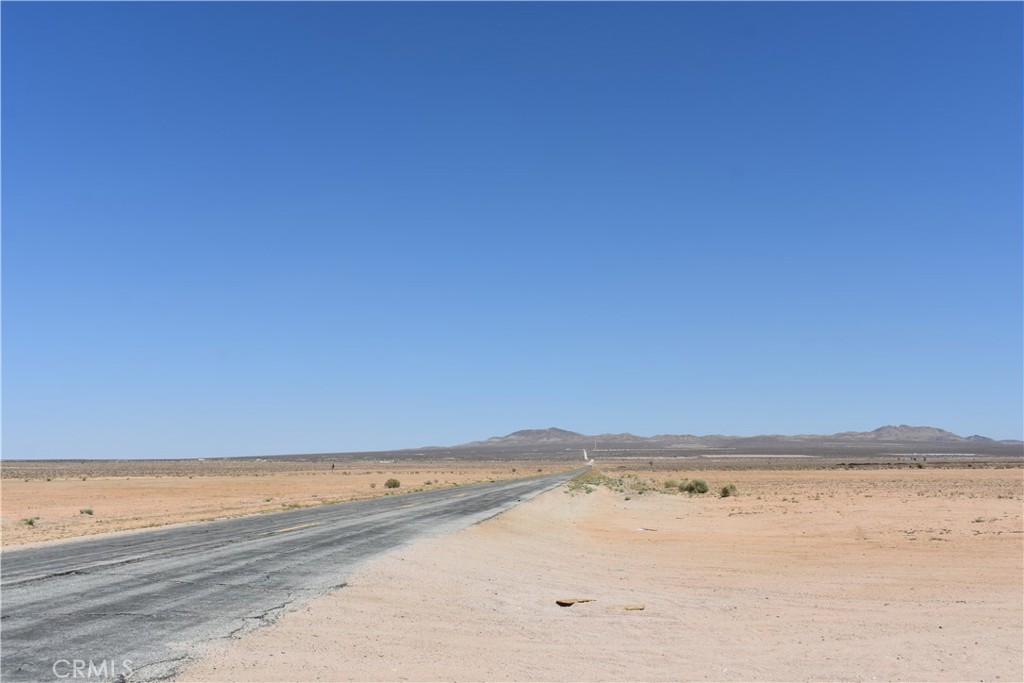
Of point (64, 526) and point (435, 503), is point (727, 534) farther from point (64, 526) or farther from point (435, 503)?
point (64, 526)

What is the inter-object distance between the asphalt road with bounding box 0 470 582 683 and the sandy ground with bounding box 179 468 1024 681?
74 centimetres

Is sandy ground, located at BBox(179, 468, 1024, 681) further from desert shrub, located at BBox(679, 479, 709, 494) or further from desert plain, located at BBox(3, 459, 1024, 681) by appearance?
desert shrub, located at BBox(679, 479, 709, 494)

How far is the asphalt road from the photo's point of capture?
893 centimetres

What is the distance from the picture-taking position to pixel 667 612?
1378 centimetres

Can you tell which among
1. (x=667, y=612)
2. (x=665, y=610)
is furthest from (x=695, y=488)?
(x=667, y=612)

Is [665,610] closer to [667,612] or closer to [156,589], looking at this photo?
[667,612]

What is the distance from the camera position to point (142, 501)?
5062 centimetres

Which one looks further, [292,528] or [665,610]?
[292,528]

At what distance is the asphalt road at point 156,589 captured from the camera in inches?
352

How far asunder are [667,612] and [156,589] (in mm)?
9408

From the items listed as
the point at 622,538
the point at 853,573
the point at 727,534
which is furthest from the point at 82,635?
the point at 727,534

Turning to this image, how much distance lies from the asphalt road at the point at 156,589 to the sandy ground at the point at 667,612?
737mm

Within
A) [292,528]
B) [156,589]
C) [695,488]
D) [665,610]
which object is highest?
[156,589]

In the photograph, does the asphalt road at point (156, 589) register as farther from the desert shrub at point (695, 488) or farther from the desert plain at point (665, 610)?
the desert shrub at point (695, 488)
